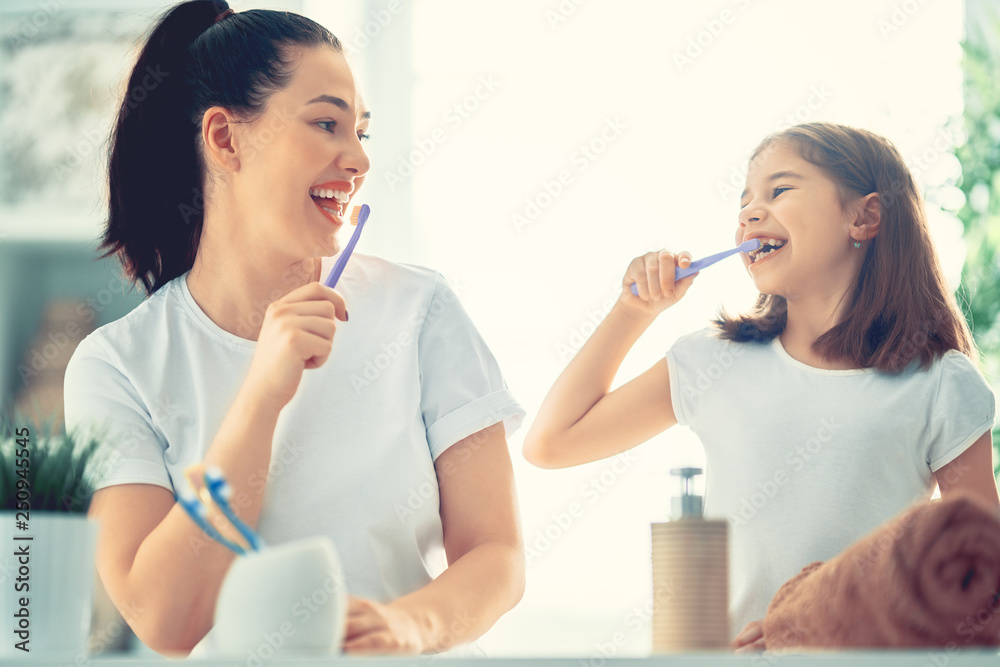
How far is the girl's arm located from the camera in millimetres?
1195

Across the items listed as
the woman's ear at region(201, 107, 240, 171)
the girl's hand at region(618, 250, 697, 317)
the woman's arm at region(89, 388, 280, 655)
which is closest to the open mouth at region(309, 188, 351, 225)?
the woman's ear at region(201, 107, 240, 171)

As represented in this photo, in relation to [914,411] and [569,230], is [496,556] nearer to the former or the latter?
[914,411]

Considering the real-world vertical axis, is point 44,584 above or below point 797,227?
below

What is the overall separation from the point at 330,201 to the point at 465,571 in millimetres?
482

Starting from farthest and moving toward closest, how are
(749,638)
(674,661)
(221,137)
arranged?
(221,137) < (749,638) < (674,661)

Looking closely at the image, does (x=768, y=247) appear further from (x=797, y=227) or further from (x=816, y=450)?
(x=816, y=450)

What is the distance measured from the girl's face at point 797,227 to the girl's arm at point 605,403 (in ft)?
0.49

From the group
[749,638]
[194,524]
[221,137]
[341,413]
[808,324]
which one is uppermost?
[221,137]

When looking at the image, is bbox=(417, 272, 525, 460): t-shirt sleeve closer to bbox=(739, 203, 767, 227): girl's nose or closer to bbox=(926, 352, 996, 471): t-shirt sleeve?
bbox=(739, 203, 767, 227): girl's nose

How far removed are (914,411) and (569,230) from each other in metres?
0.86

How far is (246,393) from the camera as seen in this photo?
0.92 metres

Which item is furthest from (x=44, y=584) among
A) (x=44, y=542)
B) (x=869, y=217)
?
(x=869, y=217)

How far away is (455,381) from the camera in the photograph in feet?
3.55

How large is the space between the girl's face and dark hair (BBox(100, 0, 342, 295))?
0.60 meters
